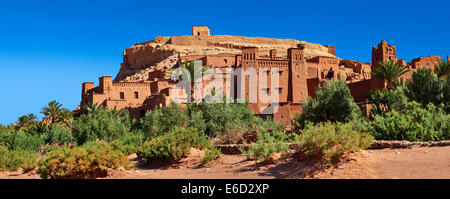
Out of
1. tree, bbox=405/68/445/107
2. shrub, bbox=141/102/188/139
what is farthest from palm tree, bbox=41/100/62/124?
tree, bbox=405/68/445/107

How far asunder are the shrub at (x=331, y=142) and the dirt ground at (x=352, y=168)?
0.23 meters

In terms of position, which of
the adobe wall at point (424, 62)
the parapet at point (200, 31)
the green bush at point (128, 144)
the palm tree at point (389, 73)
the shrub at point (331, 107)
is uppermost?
the parapet at point (200, 31)

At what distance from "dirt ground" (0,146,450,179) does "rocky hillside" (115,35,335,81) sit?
156 ft

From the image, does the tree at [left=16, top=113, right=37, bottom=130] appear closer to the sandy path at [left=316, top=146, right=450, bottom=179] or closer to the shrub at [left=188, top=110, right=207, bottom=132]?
the shrub at [left=188, top=110, right=207, bottom=132]

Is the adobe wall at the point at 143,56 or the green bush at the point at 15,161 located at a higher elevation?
the adobe wall at the point at 143,56

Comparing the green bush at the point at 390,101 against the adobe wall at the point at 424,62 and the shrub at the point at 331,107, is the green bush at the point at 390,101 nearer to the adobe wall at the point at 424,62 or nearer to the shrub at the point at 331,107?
the shrub at the point at 331,107

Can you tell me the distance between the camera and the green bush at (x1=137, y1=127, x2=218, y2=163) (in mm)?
15273

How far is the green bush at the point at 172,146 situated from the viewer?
15273mm

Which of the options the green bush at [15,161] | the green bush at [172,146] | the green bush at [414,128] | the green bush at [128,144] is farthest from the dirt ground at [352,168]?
the green bush at [15,161]

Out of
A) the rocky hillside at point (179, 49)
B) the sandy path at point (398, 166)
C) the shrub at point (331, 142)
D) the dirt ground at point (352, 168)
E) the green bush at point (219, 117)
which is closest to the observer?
the sandy path at point (398, 166)
